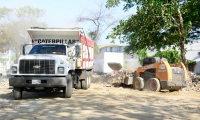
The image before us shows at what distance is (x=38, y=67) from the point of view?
397 inches

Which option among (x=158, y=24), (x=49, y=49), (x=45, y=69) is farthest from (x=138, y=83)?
(x=45, y=69)

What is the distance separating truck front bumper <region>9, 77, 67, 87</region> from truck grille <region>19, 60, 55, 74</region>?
0.31 m

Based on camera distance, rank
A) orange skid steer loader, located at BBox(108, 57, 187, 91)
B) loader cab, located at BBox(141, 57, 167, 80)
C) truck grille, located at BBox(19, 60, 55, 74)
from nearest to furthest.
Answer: truck grille, located at BBox(19, 60, 55, 74) → orange skid steer loader, located at BBox(108, 57, 187, 91) → loader cab, located at BBox(141, 57, 167, 80)

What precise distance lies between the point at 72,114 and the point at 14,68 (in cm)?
392

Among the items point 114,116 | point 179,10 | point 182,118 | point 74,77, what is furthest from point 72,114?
point 179,10

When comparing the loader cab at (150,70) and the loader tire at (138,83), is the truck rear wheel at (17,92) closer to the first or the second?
the loader tire at (138,83)

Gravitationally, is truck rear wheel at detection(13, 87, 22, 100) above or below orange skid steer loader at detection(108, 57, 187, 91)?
below

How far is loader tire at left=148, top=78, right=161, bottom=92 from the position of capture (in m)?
13.1

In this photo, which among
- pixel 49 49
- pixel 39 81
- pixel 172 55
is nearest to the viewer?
pixel 39 81

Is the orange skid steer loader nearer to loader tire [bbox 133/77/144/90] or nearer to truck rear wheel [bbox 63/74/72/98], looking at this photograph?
loader tire [bbox 133/77/144/90]

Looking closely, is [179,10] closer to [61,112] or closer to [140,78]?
[140,78]

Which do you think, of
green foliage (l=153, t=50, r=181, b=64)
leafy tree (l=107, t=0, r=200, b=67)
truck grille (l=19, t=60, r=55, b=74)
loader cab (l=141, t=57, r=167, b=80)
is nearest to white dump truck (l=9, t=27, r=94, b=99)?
truck grille (l=19, t=60, r=55, b=74)

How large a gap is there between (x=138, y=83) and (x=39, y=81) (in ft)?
20.3

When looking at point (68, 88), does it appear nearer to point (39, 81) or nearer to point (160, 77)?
point (39, 81)
